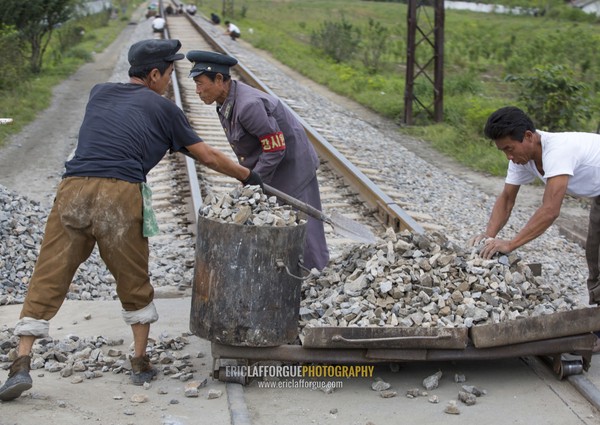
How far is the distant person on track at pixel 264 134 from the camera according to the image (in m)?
5.31

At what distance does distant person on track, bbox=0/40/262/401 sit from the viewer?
4621 mm

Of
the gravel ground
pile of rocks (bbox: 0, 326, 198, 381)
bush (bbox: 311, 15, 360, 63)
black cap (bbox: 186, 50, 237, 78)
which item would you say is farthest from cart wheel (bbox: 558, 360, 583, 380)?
bush (bbox: 311, 15, 360, 63)

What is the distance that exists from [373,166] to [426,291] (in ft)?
20.9

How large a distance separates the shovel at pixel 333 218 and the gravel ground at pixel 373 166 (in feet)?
4.74

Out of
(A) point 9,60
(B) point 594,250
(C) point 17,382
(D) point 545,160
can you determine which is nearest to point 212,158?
(C) point 17,382

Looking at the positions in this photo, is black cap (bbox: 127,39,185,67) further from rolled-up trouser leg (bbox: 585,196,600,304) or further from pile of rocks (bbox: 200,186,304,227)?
rolled-up trouser leg (bbox: 585,196,600,304)

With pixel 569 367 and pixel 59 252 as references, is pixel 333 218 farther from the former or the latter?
pixel 59 252

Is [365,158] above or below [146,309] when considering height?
below

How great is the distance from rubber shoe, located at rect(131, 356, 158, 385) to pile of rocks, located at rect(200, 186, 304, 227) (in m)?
0.88

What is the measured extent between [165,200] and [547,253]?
4002mm

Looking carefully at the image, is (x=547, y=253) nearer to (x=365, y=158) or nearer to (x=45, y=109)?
(x=365, y=158)

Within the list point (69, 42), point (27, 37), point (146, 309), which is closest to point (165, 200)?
point (146, 309)

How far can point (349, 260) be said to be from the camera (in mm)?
5582

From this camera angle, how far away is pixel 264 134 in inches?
213
